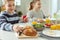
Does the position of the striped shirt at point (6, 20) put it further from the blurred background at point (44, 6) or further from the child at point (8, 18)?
the blurred background at point (44, 6)

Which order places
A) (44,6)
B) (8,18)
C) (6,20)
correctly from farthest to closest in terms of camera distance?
(44,6)
(8,18)
(6,20)

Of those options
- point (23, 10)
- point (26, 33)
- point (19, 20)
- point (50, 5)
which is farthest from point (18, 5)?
point (26, 33)

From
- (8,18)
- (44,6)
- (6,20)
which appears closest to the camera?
(6,20)

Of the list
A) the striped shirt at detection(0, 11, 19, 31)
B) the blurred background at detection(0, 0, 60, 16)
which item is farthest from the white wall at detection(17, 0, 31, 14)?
the striped shirt at detection(0, 11, 19, 31)

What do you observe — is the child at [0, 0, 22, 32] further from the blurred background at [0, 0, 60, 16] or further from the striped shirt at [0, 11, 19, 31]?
the blurred background at [0, 0, 60, 16]

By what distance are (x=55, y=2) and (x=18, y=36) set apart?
3.48 meters

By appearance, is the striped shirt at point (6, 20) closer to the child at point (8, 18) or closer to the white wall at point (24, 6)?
the child at point (8, 18)

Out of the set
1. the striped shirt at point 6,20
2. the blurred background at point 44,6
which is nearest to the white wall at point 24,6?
the blurred background at point 44,6

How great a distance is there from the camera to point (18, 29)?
4.17 feet

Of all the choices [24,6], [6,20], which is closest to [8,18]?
[6,20]

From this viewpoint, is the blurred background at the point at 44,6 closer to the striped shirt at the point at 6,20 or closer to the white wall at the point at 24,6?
the white wall at the point at 24,6

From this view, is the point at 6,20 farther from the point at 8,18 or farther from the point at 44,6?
the point at 44,6

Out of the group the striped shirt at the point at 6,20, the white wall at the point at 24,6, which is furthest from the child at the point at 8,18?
the white wall at the point at 24,6

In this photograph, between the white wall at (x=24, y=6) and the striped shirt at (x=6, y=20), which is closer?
the striped shirt at (x=6, y=20)
